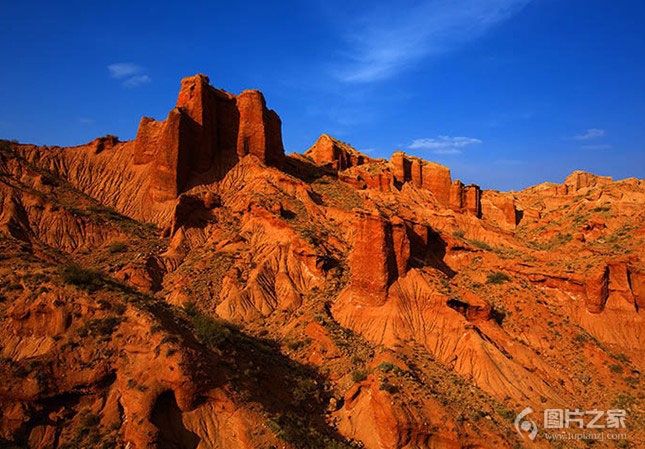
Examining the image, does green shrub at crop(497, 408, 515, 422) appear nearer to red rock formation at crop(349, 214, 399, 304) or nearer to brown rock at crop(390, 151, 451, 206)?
red rock formation at crop(349, 214, 399, 304)

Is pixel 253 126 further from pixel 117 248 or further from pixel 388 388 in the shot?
pixel 388 388

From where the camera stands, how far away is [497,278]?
115 ft

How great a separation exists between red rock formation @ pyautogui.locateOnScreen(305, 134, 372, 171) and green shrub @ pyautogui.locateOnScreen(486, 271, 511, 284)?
33980 mm

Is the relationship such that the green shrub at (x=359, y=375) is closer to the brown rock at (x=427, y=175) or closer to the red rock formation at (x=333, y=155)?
the red rock formation at (x=333, y=155)

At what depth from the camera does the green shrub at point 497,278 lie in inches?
1378

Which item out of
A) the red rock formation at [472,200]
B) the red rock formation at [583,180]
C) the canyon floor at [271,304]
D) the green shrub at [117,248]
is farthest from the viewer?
the red rock formation at [583,180]

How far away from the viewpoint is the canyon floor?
17.1 meters

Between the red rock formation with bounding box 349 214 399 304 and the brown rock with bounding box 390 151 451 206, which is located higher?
the brown rock with bounding box 390 151 451 206

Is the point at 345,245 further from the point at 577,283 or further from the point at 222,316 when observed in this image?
the point at 577,283

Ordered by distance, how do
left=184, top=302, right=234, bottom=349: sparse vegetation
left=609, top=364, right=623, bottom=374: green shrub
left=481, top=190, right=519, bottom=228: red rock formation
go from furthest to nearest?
left=481, top=190, right=519, bottom=228: red rock formation < left=609, top=364, right=623, bottom=374: green shrub < left=184, top=302, right=234, bottom=349: sparse vegetation

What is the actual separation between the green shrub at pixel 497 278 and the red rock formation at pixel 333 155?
1338 inches

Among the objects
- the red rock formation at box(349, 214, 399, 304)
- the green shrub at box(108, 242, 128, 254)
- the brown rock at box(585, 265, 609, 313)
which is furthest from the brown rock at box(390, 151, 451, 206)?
the green shrub at box(108, 242, 128, 254)

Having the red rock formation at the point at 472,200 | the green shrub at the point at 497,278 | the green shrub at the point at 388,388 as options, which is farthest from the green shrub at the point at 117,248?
the red rock formation at the point at 472,200

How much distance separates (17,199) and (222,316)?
74.6 ft
